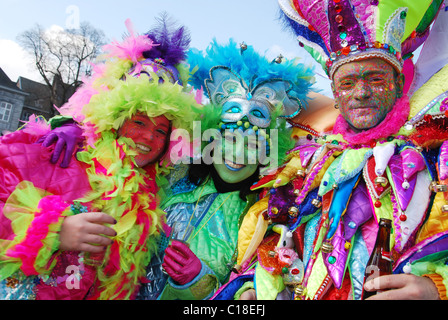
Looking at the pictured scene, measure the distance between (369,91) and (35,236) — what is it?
172cm

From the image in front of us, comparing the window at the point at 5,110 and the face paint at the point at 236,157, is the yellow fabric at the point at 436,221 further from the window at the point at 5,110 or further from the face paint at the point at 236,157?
the window at the point at 5,110

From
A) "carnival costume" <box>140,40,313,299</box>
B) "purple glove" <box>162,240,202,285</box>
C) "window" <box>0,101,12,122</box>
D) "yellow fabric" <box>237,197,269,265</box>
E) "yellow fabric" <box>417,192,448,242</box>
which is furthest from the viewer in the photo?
"window" <box>0,101,12,122</box>

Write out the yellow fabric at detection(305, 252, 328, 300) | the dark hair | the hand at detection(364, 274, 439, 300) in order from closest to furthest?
the hand at detection(364, 274, 439, 300)
the yellow fabric at detection(305, 252, 328, 300)
the dark hair

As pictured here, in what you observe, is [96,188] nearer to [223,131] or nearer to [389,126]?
[223,131]

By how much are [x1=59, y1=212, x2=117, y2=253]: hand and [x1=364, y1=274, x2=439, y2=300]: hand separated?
4.07 ft

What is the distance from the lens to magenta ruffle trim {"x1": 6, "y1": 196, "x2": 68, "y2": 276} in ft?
5.13

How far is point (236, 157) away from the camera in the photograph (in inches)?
84.5

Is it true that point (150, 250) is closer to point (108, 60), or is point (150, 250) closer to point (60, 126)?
point (60, 126)

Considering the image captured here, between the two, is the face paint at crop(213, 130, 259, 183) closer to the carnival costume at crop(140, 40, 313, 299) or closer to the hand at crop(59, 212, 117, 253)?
the carnival costume at crop(140, 40, 313, 299)

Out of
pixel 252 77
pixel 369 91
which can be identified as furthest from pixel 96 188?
pixel 369 91

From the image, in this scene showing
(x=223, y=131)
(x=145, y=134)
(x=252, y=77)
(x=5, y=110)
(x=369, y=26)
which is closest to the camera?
(x=369, y=26)

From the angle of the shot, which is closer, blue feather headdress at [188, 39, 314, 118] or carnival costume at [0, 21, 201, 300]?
carnival costume at [0, 21, 201, 300]

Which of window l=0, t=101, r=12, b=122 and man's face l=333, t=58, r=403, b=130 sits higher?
window l=0, t=101, r=12, b=122

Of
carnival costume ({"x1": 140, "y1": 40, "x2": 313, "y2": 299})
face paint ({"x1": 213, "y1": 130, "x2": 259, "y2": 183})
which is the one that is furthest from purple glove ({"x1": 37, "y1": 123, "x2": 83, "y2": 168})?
face paint ({"x1": 213, "y1": 130, "x2": 259, "y2": 183})
